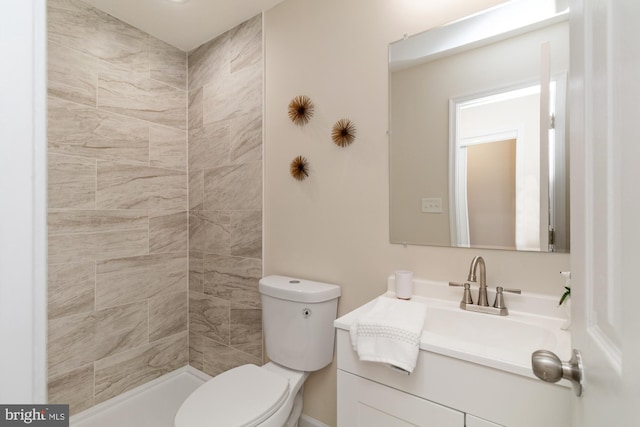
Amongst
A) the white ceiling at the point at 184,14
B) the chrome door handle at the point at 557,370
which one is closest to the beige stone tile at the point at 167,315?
the white ceiling at the point at 184,14

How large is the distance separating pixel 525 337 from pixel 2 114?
4.50 ft

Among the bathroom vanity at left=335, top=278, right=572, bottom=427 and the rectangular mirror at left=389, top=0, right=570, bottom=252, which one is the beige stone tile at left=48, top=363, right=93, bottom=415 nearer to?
the bathroom vanity at left=335, top=278, right=572, bottom=427

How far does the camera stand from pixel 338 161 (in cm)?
157

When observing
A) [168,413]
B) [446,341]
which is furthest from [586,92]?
[168,413]

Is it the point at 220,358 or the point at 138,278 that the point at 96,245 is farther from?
the point at 220,358

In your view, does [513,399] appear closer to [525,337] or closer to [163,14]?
[525,337]

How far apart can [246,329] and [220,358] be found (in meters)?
0.36

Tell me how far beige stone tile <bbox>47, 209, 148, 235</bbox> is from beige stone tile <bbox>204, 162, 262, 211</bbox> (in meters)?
0.44

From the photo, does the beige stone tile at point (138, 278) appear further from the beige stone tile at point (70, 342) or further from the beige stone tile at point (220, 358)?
the beige stone tile at point (220, 358)

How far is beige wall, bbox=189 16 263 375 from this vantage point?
1.92 meters

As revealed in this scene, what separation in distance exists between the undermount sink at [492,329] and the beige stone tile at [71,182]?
1.65 m

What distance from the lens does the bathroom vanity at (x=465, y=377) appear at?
30.6 inches

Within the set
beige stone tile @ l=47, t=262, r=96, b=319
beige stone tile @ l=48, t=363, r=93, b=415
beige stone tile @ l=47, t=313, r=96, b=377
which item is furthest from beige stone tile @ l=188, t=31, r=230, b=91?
beige stone tile @ l=48, t=363, r=93, b=415

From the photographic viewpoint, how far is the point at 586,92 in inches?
18.9
